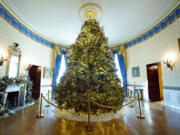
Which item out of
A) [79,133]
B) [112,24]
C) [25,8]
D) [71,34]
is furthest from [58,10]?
[79,133]

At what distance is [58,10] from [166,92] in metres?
7.28

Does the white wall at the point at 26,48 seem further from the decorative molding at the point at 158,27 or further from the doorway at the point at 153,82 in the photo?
the doorway at the point at 153,82

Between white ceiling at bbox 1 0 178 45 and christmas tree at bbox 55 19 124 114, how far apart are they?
62.1 inches

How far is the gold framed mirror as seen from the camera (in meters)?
4.66

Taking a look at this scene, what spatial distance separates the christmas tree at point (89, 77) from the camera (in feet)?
12.5

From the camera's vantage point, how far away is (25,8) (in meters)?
4.60

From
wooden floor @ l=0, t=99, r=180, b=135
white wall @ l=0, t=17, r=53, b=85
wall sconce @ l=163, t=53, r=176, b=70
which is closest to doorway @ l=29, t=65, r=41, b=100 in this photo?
white wall @ l=0, t=17, r=53, b=85

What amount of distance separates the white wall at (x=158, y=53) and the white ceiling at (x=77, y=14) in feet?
3.37

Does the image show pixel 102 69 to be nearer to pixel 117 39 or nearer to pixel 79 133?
pixel 79 133

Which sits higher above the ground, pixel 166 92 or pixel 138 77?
pixel 138 77

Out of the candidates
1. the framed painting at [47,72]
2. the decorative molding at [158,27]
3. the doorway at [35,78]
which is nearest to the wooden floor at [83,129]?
the doorway at [35,78]

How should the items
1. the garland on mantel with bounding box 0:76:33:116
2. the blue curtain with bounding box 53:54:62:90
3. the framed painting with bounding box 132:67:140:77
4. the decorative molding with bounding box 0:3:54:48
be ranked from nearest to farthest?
1. the garland on mantel with bounding box 0:76:33:116
2. the decorative molding with bounding box 0:3:54:48
3. the framed painting with bounding box 132:67:140:77
4. the blue curtain with bounding box 53:54:62:90

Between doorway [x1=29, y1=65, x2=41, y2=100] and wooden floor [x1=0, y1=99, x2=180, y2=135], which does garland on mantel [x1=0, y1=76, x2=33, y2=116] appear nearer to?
wooden floor [x1=0, y1=99, x2=180, y2=135]

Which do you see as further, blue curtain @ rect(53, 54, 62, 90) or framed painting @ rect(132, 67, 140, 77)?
blue curtain @ rect(53, 54, 62, 90)
